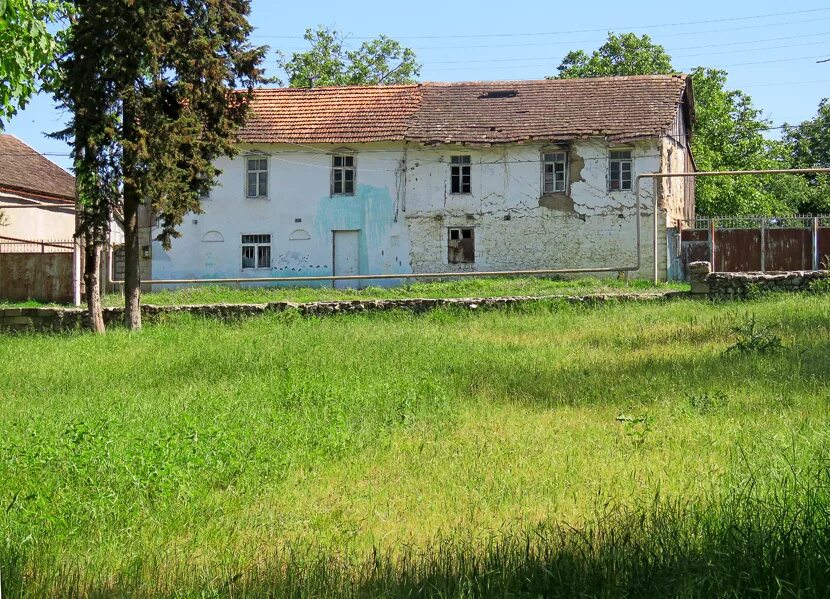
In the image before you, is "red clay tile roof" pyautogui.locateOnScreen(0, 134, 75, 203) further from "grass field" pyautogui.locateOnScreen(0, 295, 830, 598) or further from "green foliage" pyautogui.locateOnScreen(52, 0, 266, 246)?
"grass field" pyautogui.locateOnScreen(0, 295, 830, 598)

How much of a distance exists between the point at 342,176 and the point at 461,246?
471 centimetres

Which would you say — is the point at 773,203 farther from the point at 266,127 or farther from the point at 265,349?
the point at 265,349

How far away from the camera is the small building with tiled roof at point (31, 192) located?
35656mm

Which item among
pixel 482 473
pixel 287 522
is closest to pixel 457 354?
pixel 482 473

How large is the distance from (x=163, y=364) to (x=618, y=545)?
383 inches

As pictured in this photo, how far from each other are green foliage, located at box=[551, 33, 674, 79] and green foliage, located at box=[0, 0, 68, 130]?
119 feet

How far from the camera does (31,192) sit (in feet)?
121

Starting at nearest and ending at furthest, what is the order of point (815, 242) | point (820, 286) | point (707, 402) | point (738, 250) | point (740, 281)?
1. point (707, 402)
2. point (820, 286)
3. point (740, 281)
4. point (815, 242)
5. point (738, 250)

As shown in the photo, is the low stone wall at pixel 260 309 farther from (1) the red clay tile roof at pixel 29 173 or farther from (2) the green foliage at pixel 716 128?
(2) the green foliage at pixel 716 128

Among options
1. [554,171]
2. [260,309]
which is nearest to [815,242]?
[554,171]

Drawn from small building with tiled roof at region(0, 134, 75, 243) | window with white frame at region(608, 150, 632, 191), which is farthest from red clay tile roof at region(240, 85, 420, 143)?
small building with tiled roof at region(0, 134, 75, 243)

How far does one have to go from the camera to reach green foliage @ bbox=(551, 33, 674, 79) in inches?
1900

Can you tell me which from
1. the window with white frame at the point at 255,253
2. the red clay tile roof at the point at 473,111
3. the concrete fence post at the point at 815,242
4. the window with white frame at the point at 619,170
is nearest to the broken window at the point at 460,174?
the red clay tile roof at the point at 473,111

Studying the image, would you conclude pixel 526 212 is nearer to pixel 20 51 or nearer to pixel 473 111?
pixel 473 111
